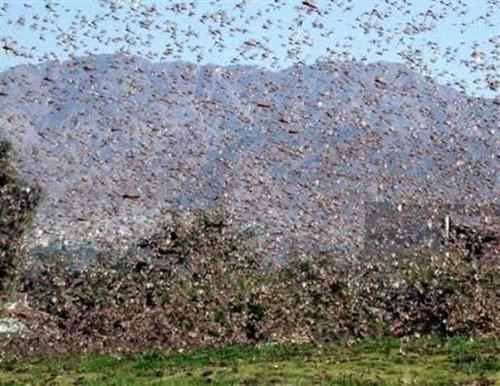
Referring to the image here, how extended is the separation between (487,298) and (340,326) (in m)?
5.08

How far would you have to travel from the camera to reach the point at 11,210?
60.9m

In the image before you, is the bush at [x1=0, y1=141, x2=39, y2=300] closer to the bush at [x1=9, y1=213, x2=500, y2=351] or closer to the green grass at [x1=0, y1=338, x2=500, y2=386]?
the bush at [x1=9, y1=213, x2=500, y2=351]

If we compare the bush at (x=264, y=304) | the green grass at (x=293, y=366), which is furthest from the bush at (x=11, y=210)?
the green grass at (x=293, y=366)

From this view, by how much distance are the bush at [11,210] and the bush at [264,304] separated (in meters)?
3.64

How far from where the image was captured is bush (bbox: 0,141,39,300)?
59.2 metres

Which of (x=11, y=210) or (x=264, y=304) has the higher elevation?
(x=264, y=304)

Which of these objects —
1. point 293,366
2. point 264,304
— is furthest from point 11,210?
point 293,366

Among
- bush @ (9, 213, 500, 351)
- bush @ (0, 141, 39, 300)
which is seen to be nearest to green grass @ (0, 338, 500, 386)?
bush @ (9, 213, 500, 351)

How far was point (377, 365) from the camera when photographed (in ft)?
77.5

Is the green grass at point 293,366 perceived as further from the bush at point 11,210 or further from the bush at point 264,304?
the bush at point 11,210

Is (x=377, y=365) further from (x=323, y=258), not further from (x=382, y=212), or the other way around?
(x=382, y=212)

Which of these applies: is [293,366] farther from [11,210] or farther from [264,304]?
[11,210]

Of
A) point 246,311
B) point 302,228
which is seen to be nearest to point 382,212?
point 302,228

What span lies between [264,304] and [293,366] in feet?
60.0
